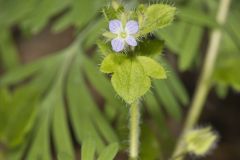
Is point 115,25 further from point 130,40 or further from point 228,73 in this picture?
point 228,73

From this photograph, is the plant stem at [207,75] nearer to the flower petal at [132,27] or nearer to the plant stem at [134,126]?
the plant stem at [134,126]

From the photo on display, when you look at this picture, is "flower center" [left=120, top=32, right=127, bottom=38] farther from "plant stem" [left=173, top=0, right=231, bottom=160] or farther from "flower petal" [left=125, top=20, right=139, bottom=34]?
"plant stem" [left=173, top=0, right=231, bottom=160]

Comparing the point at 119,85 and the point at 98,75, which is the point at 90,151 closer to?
the point at 119,85

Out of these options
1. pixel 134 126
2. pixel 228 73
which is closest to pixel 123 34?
pixel 134 126

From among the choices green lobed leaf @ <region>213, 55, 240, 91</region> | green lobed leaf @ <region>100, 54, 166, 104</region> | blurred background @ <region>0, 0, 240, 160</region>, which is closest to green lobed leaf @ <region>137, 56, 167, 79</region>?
green lobed leaf @ <region>100, 54, 166, 104</region>

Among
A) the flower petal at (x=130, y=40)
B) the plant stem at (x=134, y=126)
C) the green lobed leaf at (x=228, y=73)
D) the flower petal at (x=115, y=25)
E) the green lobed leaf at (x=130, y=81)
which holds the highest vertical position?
Result: the green lobed leaf at (x=228, y=73)

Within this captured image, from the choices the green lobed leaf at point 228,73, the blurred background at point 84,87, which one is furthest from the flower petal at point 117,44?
the green lobed leaf at point 228,73

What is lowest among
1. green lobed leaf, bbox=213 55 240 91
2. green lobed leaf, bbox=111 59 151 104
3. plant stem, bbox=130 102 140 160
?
plant stem, bbox=130 102 140 160

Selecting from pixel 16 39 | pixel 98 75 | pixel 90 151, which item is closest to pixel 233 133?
pixel 98 75

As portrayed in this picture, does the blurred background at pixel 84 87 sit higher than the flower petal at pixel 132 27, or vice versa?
the blurred background at pixel 84 87
